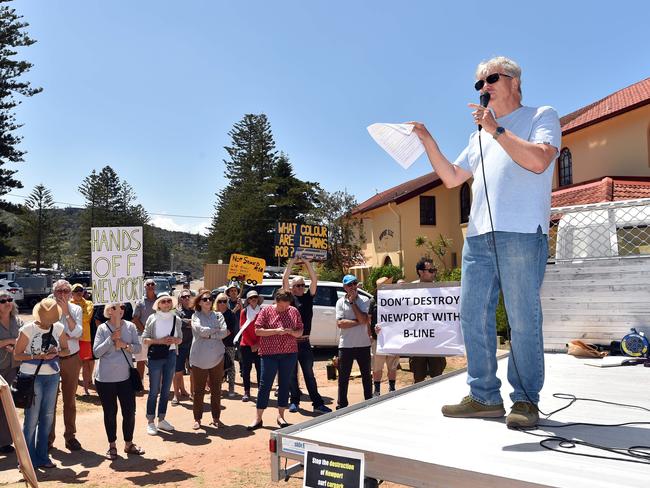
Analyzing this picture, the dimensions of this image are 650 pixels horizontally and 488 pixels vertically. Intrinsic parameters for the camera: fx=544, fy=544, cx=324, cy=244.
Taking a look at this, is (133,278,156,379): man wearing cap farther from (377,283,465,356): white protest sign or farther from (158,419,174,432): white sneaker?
(377,283,465,356): white protest sign

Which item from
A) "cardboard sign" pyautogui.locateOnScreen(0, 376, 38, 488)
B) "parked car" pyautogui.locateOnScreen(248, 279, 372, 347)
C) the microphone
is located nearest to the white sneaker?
"cardboard sign" pyautogui.locateOnScreen(0, 376, 38, 488)

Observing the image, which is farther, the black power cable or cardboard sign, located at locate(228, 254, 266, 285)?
cardboard sign, located at locate(228, 254, 266, 285)

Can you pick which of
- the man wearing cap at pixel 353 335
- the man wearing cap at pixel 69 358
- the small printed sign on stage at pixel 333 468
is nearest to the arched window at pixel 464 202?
the man wearing cap at pixel 353 335

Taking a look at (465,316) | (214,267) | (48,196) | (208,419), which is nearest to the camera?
(465,316)

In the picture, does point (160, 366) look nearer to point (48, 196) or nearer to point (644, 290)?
point (644, 290)

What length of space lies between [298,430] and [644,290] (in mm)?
3742

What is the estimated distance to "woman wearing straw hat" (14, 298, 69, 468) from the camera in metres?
6.12

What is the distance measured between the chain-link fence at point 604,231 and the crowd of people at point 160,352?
2.00 metres

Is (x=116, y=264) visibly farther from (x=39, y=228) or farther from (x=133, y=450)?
(x=39, y=228)

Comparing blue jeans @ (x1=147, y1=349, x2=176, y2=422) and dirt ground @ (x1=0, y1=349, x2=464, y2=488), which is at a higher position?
blue jeans @ (x1=147, y1=349, x2=176, y2=422)

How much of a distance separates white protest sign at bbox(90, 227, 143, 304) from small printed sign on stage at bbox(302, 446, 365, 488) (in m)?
6.00

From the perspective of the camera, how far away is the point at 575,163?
21.0m

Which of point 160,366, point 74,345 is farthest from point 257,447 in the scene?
point 74,345

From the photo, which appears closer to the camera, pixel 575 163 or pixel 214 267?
pixel 575 163
